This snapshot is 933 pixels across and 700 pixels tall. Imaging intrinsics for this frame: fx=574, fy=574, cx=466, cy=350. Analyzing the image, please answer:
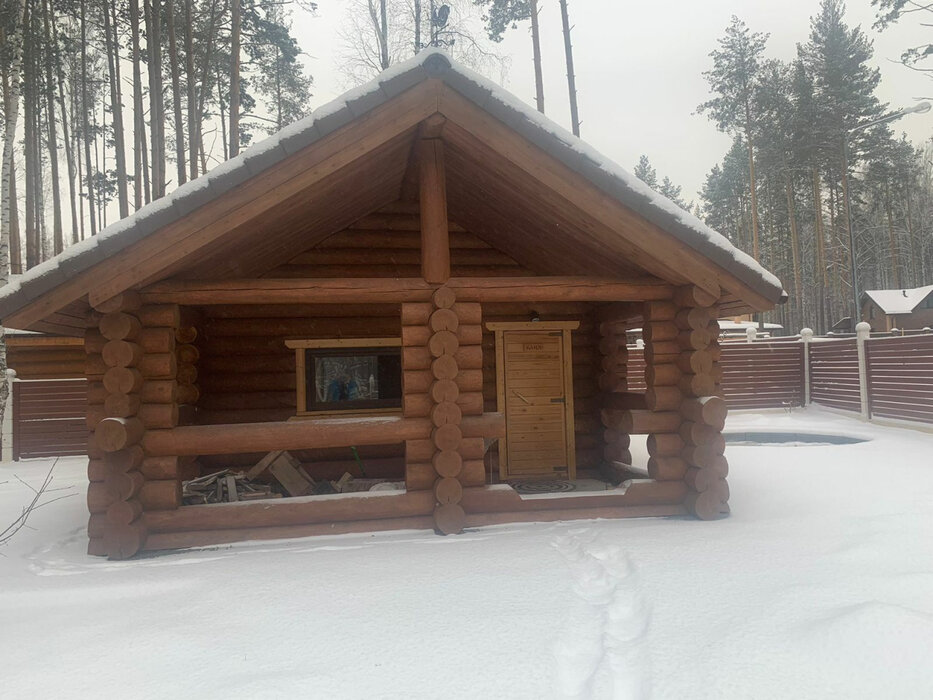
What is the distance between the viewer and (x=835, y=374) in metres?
14.6

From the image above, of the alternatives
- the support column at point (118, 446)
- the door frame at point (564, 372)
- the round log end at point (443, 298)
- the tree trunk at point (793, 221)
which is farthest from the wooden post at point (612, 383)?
the tree trunk at point (793, 221)

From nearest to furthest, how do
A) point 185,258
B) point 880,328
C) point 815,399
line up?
1. point 185,258
2. point 815,399
3. point 880,328

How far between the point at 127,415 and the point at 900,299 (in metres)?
44.3

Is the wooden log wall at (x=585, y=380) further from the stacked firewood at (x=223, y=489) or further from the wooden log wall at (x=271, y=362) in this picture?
the stacked firewood at (x=223, y=489)

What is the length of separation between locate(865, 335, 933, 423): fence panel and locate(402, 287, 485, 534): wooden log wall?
988cm

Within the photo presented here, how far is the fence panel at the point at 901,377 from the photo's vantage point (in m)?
11.1

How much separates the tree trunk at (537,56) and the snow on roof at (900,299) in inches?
1200

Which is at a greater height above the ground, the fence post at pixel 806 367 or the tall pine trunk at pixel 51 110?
the tall pine trunk at pixel 51 110

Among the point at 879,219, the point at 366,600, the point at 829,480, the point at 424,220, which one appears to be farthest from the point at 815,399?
the point at 879,219

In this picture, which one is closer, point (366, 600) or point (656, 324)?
point (366, 600)

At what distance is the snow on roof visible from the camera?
35625 mm

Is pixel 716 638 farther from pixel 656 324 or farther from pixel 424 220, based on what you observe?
pixel 424 220

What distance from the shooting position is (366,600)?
417 cm

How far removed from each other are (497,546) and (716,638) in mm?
2207
